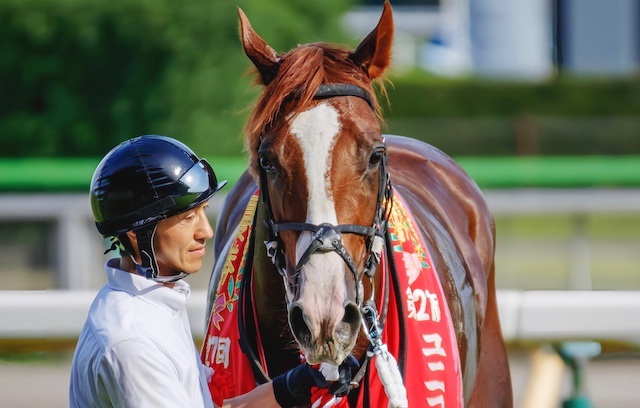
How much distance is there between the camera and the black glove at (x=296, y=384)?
9.27ft

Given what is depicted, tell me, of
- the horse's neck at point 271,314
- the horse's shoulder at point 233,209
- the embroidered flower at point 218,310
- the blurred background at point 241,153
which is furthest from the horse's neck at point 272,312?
the horse's shoulder at point 233,209

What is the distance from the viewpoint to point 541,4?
2578cm

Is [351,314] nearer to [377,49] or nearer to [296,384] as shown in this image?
[296,384]

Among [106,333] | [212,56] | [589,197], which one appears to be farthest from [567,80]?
[106,333]

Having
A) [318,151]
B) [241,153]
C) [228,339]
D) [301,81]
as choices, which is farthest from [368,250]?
[241,153]

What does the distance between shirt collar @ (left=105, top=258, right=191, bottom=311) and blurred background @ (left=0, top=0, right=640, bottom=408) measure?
3.28 ft

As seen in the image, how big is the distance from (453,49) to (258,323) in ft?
96.8

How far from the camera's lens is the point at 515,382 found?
650 centimetres

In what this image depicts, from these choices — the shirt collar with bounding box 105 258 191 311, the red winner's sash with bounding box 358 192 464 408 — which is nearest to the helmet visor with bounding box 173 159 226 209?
the shirt collar with bounding box 105 258 191 311

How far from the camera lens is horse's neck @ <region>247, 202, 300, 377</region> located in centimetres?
329

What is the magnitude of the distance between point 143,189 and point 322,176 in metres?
0.59

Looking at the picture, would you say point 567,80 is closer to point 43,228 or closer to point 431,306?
point 43,228

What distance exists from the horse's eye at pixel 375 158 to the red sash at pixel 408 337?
0.48 metres

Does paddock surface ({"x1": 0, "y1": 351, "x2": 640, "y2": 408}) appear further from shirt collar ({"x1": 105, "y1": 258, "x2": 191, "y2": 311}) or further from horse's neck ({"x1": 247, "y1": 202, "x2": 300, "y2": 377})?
shirt collar ({"x1": 105, "y1": 258, "x2": 191, "y2": 311})
